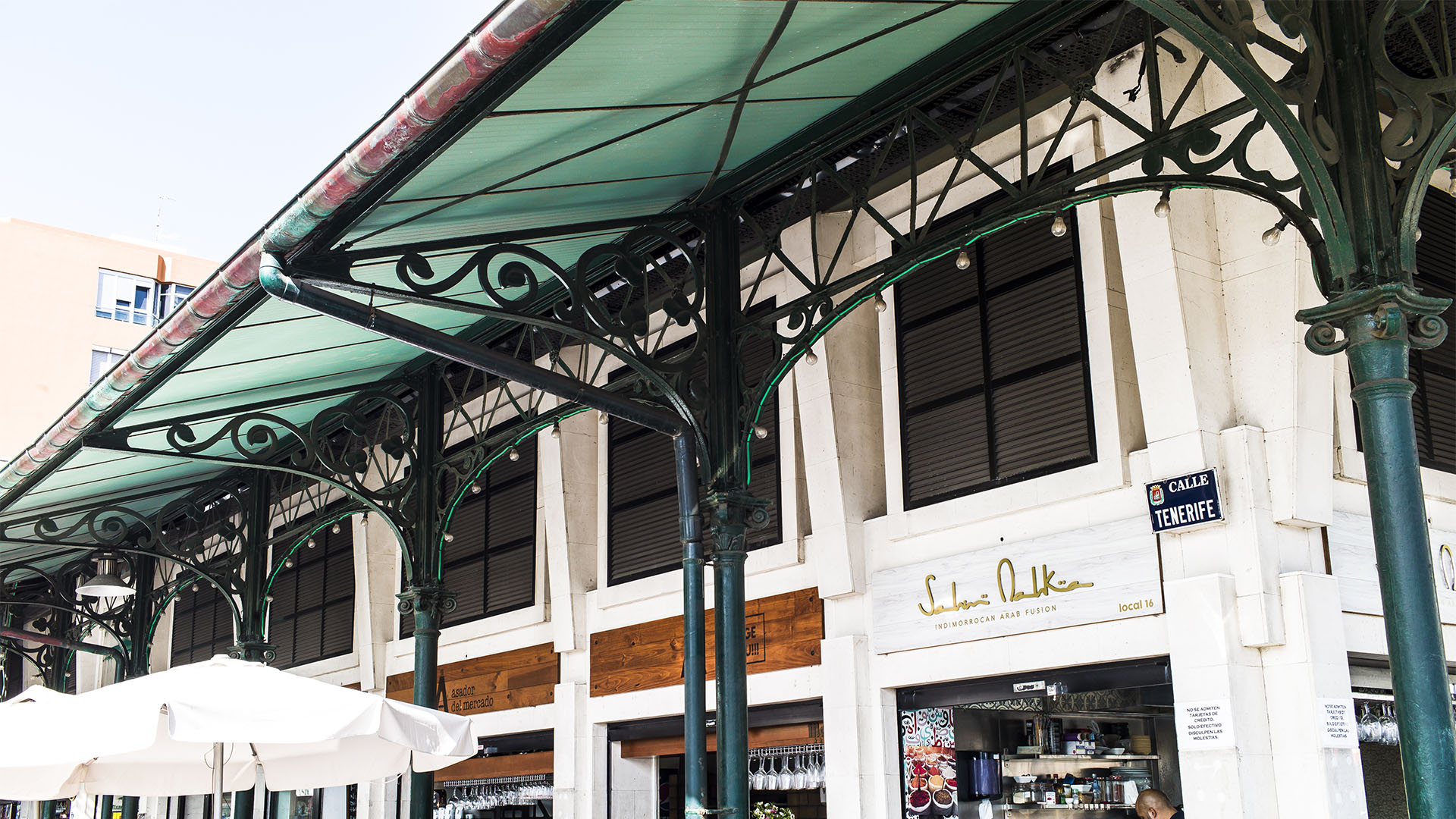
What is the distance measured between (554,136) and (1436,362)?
6.93m

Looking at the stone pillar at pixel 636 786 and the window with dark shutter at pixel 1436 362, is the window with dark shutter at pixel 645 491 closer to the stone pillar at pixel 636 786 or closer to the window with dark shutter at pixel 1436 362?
the stone pillar at pixel 636 786

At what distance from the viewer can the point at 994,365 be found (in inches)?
373

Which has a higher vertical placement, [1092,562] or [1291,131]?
[1291,131]

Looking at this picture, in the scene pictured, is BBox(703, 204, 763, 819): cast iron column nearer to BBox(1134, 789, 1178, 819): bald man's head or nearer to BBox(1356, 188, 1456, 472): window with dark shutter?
BBox(1134, 789, 1178, 819): bald man's head

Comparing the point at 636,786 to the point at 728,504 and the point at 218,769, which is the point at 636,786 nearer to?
the point at 218,769

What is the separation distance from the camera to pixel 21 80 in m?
32.4

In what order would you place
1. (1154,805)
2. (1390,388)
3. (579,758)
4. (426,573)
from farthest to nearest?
1. (579,758)
2. (426,573)
3. (1154,805)
4. (1390,388)

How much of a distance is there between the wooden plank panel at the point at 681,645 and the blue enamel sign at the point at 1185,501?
314cm

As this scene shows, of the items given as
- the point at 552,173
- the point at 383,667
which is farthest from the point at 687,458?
the point at 383,667

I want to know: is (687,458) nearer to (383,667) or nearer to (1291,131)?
(1291,131)

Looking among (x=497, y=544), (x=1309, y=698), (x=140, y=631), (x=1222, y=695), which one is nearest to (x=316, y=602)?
(x=140, y=631)

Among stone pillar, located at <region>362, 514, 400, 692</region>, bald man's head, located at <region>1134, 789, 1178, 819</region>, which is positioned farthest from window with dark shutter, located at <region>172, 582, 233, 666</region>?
bald man's head, located at <region>1134, 789, 1178, 819</region>

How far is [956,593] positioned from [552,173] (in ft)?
14.3

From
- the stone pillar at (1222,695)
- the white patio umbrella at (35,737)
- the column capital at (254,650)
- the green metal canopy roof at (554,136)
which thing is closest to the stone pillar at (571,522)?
the column capital at (254,650)
